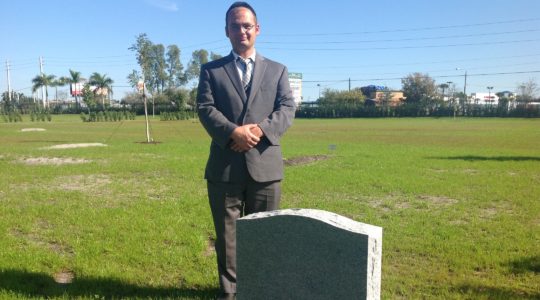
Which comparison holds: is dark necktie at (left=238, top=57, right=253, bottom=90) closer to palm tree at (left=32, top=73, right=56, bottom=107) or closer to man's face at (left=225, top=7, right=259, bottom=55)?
man's face at (left=225, top=7, right=259, bottom=55)

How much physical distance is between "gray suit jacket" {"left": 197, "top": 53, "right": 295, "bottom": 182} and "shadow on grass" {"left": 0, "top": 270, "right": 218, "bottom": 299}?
123 cm

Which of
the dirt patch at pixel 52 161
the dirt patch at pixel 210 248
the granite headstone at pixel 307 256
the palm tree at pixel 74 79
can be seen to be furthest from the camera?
the palm tree at pixel 74 79

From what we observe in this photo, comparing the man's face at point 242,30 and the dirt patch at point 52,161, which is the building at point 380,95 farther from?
the man's face at point 242,30

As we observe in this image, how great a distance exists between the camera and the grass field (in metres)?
3.95

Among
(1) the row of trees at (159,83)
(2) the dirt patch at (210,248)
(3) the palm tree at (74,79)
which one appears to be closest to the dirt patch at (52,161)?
(2) the dirt patch at (210,248)

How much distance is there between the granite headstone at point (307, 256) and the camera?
2.08 m

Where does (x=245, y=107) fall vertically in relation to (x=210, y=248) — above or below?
above

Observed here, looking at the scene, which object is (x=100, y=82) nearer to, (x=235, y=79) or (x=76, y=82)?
(x=76, y=82)

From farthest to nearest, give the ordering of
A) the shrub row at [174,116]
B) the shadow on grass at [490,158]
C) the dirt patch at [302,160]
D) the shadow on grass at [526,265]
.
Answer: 1. the shrub row at [174,116]
2. the shadow on grass at [490,158]
3. the dirt patch at [302,160]
4. the shadow on grass at [526,265]

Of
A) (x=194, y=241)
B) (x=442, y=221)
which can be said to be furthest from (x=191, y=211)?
(x=442, y=221)

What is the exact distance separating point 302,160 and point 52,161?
23.7 ft

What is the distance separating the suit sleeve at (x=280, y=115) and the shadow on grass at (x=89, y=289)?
1.59 metres

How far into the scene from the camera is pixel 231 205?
3.24 metres

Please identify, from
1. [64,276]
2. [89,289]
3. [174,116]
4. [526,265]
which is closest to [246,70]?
[89,289]
